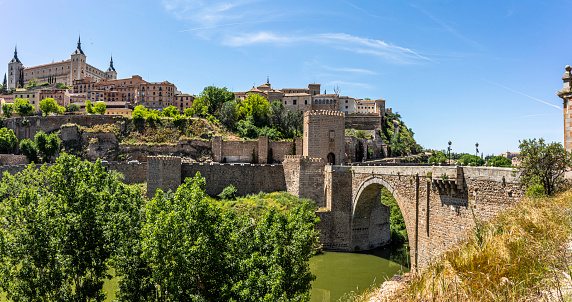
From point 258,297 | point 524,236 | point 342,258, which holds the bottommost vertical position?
point 342,258

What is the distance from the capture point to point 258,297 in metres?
11.0

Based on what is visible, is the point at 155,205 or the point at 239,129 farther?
the point at 239,129

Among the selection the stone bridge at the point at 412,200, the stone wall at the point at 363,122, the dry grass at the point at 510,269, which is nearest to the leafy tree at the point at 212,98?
the stone wall at the point at 363,122

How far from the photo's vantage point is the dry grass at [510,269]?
5277mm

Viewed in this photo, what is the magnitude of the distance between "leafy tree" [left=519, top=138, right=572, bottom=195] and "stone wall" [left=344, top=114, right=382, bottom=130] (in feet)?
178

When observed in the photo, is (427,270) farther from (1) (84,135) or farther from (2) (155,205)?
(1) (84,135)

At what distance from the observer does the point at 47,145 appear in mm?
44500

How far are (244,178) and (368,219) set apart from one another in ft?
36.4

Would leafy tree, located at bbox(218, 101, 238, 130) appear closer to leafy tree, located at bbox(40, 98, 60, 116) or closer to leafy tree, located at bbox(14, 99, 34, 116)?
leafy tree, located at bbox(40, 98, 60, 116)

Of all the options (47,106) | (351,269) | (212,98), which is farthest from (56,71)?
(351,269)

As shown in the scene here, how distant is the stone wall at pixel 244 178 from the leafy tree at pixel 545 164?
71.6 ft

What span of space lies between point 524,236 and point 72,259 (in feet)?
40.6

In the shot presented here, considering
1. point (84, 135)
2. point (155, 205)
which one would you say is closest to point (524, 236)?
point (155, 205)

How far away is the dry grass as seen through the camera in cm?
528
